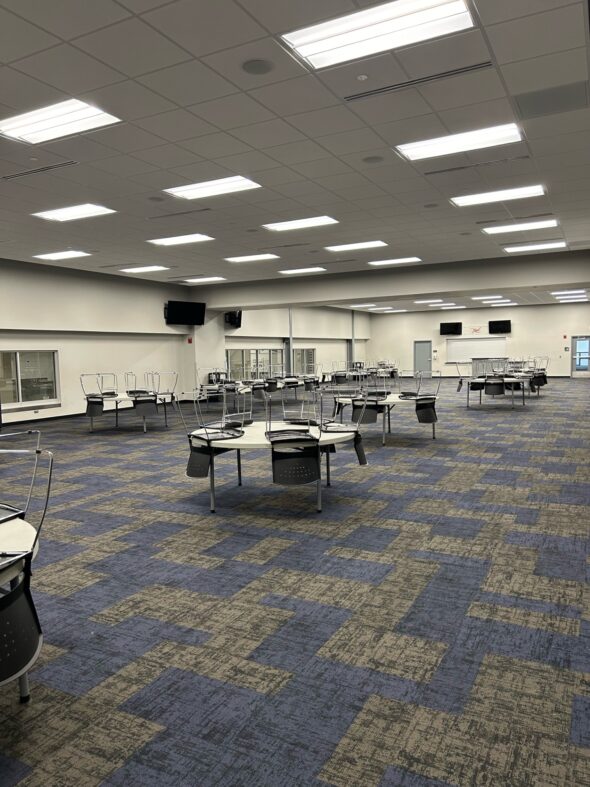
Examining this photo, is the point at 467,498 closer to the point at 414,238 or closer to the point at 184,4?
the point at 184,4

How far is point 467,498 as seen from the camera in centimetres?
555

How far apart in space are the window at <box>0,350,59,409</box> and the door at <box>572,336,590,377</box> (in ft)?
69.7

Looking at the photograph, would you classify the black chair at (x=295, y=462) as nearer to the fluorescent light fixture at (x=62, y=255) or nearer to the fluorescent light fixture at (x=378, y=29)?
the fluorescent light fixture at (x=378, y=29)

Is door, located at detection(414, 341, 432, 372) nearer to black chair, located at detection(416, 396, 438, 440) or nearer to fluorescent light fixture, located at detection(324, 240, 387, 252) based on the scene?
fluorescent light fixture, located at detection(324, 240, 387, 252)

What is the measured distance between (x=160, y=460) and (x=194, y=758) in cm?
592

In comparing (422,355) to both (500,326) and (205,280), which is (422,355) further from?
(205,280)

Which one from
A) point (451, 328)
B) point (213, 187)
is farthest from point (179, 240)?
point (451, 328)

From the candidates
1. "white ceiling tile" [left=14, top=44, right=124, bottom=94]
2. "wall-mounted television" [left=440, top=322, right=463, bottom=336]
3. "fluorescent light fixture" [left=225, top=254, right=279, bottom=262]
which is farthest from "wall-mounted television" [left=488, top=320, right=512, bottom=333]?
"white ceiling tile" [left=14, top=44, right=124, bottom=94]

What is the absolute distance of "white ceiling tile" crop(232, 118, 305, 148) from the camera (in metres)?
4.67

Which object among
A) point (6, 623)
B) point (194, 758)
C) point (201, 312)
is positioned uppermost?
point (201, 312)

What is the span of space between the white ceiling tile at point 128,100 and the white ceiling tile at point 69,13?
0.66m

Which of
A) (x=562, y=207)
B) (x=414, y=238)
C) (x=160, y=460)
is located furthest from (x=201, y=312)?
(x=562, y=207)

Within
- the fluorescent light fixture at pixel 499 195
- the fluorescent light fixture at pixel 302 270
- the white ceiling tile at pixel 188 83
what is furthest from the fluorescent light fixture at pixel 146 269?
the white ceiling tile at pixel 188 83

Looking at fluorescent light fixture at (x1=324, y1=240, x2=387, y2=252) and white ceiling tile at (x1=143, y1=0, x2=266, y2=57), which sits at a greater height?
fluorescent light fixture at (x1=324, y1=240, x2=387, y2=252)
